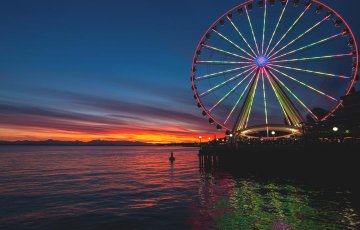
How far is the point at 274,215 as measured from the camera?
21.9 metres

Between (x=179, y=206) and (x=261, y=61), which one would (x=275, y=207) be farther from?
(x=261, y=61)

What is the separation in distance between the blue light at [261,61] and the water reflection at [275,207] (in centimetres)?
1651

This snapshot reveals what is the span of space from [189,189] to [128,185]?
25.8ft

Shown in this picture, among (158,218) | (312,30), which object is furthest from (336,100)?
(158,218)

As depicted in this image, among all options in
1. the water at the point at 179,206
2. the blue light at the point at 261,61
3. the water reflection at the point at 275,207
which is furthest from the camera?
the blue light at the point at 261,61

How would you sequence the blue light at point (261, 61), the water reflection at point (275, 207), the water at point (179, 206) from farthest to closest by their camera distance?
1. the blue light at point (261, 61)
2. the water at point (179, 206)
3. the water reflection at point (275, 207)

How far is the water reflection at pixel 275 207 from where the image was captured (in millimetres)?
19859

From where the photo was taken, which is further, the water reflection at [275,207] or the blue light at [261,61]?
the blue light at [261,61]

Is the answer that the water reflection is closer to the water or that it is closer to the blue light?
the water

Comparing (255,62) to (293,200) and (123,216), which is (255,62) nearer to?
(293,200)

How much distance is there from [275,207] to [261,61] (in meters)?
25.4

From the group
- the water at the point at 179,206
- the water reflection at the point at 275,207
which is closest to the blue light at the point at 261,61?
the water at the point at 179,206

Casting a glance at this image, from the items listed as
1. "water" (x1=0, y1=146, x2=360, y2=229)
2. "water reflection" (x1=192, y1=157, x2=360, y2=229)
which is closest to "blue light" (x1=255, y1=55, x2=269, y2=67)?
"water" (x1=0, y1=146, x2=360, y2=229)

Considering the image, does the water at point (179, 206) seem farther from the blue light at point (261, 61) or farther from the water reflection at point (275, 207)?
the blue light at point (261, 61)
